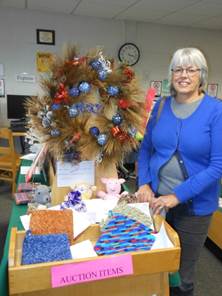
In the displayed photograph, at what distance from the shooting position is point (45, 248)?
0.87 metres

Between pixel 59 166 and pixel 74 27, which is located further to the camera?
pixel 74 27

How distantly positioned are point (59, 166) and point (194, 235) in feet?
2.09

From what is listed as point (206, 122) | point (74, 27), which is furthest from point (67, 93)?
point (74, 27)

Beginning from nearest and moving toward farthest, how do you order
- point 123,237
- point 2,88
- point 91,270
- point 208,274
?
point 91,270
point 123,237
point 208,274
point 2,88

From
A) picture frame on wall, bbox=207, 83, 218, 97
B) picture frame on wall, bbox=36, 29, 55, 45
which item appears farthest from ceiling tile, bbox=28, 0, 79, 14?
picture frame on wall, bbox=207, 83, 218, 97

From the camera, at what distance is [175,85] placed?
1.24 m

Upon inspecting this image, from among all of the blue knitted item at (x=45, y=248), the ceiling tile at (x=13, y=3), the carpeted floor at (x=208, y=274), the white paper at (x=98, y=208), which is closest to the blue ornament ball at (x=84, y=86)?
the white paper at (x=98, y=208)

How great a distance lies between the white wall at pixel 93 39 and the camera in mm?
4602

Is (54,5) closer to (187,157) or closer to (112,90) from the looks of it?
(112,90)

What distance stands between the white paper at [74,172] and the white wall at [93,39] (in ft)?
10.1

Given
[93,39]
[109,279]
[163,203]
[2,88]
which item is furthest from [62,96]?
[93,39]

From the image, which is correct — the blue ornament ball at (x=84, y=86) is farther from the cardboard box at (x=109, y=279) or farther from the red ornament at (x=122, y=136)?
the cardboard box at (x=109, y=279)

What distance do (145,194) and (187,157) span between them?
244mm

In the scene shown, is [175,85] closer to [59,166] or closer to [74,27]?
[59,166]
